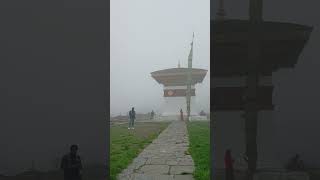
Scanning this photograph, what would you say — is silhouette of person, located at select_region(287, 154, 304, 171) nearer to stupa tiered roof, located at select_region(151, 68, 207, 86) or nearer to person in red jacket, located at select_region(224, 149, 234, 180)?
person in red jacket, located at select_region(224, 149, 234, 180)

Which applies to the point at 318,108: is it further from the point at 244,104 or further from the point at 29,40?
the point at 29,40

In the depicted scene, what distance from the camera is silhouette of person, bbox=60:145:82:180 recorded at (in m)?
6.05

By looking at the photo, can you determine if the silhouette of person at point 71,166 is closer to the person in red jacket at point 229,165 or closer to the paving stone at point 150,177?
the paving stone at point 150,177

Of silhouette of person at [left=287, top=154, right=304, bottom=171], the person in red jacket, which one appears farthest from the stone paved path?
silhouette of person at [left=287, top=154, right=304, bottom=171]

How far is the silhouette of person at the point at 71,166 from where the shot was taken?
6055mm

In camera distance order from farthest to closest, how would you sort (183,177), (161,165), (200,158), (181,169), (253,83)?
(200,158)
(161,165)
(181,169)
(183,177)
(253,83)

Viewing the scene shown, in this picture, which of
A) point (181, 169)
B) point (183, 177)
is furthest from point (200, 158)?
point (183, 177)

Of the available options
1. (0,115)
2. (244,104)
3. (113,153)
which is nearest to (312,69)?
(244,104)

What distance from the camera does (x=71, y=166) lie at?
19.9 ft

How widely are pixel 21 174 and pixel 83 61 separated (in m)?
1.82

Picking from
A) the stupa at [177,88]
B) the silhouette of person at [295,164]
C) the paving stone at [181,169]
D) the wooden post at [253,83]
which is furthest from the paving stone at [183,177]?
the stupa at [177,88]

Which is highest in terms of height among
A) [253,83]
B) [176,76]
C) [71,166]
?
[176,76]

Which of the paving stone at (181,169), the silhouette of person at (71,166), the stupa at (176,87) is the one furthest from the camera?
the stupa at (176,87)

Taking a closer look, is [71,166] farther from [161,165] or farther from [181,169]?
[161,165]
